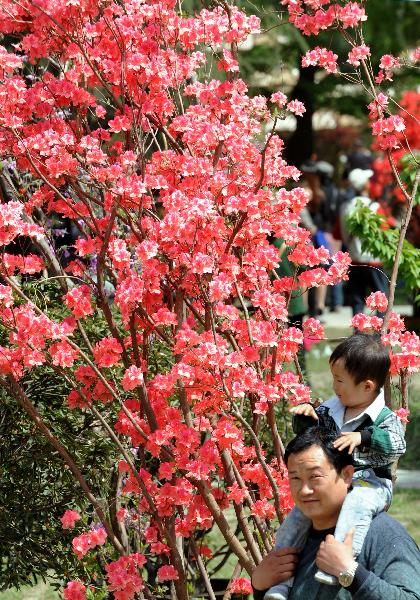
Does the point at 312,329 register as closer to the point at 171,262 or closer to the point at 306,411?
the point at 171,262

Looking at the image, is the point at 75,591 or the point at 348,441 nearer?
the point at 348,441

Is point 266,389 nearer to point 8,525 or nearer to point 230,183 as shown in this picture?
point 230,183

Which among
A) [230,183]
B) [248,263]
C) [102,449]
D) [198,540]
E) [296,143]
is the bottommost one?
[296,143]

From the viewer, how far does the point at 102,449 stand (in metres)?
4.84

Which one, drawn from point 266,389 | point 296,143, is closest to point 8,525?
point 266,389

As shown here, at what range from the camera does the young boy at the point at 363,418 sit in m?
3.20

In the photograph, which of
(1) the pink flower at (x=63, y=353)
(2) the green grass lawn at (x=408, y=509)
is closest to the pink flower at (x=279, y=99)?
(1) the pink flower at (x=63, y=353)

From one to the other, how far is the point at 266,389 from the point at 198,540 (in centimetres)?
161

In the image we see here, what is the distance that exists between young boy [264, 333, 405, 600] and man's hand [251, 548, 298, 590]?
0.08m

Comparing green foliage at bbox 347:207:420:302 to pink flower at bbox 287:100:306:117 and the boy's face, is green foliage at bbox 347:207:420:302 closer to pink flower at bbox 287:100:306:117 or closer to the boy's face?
pink flower at bbox 287:100:306:117

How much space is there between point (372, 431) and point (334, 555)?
0.72 m

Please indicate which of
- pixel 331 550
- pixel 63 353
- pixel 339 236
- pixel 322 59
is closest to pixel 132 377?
pixel 63 353

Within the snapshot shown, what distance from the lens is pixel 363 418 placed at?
11.4 feet

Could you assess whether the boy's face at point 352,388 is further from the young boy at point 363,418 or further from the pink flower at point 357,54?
the pink flower at point 357,54
